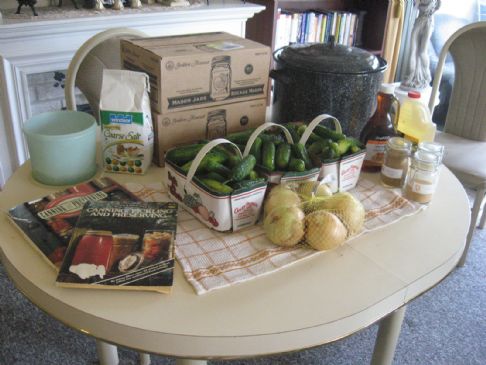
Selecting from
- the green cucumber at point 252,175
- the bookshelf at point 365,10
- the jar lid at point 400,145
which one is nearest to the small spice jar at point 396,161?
the jar lid at point 400,145

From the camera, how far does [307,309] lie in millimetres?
658

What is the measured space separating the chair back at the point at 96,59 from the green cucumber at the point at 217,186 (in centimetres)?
74

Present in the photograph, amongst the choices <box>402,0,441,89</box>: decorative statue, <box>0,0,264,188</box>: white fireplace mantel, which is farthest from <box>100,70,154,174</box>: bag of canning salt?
<box>402,0,441,89</box>: decorative statue

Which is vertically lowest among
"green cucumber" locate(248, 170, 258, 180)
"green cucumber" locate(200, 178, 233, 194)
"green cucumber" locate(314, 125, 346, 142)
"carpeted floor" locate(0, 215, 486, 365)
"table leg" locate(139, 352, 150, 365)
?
"carpeted floor" locate(0, 215, 486, 365)

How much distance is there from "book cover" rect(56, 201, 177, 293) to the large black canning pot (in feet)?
1.34

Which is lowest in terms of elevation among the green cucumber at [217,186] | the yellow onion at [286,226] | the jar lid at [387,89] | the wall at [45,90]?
the wall at [45,90]

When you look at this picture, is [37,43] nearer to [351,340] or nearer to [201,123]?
[201,123]

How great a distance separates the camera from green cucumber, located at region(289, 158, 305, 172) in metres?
0.86

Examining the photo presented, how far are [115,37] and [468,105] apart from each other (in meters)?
1.27

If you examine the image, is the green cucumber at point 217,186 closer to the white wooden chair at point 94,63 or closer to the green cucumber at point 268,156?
the green cucumber at point 268,156

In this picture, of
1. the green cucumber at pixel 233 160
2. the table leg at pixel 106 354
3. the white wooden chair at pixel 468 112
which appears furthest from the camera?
the white wooden chair at pixel 468 112

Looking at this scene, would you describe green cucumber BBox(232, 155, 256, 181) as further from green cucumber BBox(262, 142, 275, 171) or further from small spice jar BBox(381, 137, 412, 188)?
small spice jar BBox(381, 137, 412, 188)

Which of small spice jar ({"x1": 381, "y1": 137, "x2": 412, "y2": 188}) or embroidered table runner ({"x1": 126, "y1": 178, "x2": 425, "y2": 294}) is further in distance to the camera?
small spice jar ({"x1": 381, "y1": 137, "x2": 412, "y2": 188})

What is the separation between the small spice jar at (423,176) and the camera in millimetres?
909
